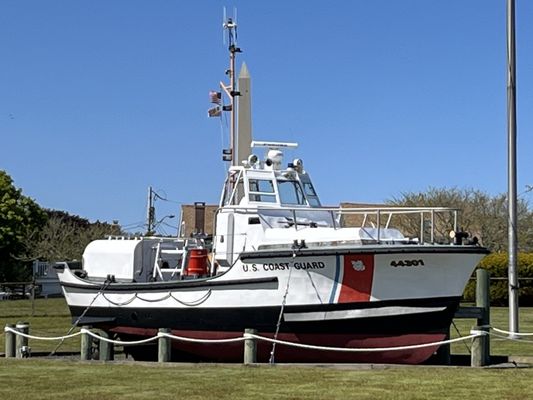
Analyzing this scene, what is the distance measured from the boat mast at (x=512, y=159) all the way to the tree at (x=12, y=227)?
3902 centimetres

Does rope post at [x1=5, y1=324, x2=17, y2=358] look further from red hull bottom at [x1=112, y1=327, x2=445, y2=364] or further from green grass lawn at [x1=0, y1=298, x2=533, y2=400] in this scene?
red hull bottom at [x1=112, y1=327, x2=445, y2=364]

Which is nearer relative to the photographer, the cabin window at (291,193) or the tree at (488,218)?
the cabin window at (291,193)

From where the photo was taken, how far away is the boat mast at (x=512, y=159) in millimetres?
18578

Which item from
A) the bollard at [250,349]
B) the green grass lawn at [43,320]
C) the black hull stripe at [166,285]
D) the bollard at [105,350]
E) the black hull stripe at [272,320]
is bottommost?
the green grass lawn at [43,320]

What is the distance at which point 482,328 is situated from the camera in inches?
579

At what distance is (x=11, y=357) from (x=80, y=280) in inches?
91.6

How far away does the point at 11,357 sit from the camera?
1745 cm

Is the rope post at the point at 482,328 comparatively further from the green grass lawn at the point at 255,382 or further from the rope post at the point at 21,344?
the rope post at the point at 21,344

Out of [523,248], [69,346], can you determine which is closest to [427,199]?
[523,248]

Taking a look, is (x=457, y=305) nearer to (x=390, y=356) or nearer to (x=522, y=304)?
(x=390, y=356)

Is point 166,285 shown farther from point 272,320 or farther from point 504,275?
point 504,275

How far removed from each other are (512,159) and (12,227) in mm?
41580

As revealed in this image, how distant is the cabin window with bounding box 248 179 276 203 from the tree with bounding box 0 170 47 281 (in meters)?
37.0

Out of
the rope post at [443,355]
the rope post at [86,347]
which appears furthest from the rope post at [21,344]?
the rope post at [443,355]
